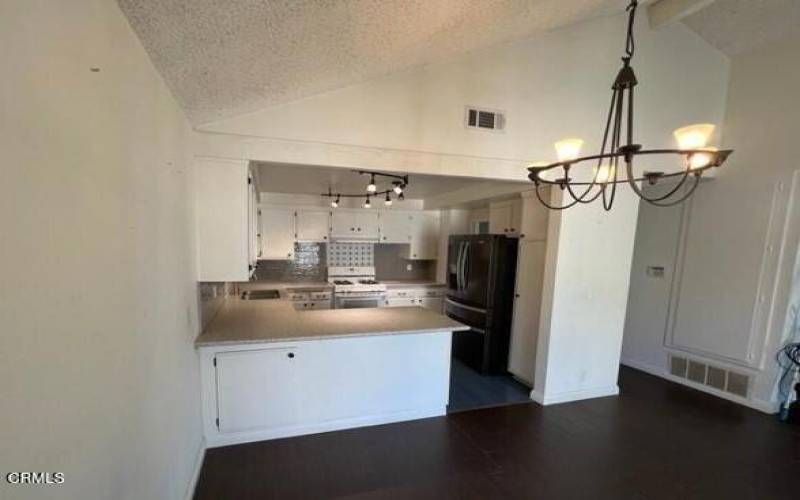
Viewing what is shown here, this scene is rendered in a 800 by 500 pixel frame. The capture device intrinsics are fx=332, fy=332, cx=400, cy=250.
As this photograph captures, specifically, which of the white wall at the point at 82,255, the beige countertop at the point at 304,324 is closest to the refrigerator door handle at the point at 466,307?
the beige countertop at the point at 304,324

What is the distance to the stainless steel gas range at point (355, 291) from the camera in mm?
5141

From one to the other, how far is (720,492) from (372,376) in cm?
251

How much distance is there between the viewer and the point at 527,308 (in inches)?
148

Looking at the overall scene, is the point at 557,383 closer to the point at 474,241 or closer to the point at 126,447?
the point at 474,241

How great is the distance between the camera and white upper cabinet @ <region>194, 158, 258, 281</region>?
2.28m

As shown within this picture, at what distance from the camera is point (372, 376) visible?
2814mm

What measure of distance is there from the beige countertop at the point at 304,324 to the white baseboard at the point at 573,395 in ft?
4.01

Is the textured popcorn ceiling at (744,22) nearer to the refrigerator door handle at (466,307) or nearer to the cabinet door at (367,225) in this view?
the refrigerator door handle at (466,307)

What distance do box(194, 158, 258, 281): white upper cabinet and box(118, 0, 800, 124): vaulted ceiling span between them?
35 cm

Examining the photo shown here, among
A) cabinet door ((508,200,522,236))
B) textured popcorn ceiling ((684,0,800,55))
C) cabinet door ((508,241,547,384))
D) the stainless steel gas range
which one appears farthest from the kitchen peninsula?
textured popcorn ceiling ((684,0,800,55))

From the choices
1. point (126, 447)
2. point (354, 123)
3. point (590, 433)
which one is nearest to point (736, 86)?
point (590, 433)

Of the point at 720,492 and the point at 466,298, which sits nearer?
the point at 720,492

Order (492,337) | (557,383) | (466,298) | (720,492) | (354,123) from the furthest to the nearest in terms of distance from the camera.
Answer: (466,298) → (492,337) → (557,383) → (354,123) → (720,492)

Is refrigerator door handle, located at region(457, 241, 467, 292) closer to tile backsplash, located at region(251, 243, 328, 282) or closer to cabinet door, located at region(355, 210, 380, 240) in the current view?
cabinet door, located at region(355, 210, 380, 240)
